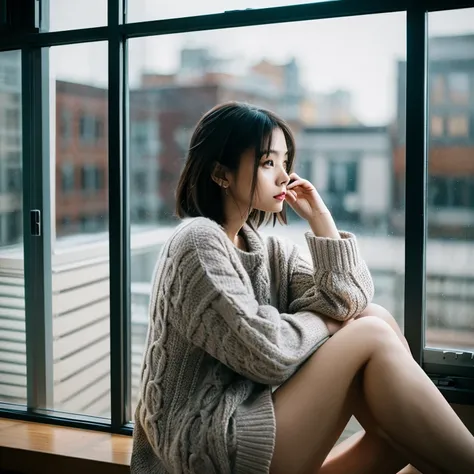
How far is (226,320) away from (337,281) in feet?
1.02

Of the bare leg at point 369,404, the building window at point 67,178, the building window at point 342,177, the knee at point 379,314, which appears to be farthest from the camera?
the building window at point 67,178

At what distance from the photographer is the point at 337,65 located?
1756 millimetres

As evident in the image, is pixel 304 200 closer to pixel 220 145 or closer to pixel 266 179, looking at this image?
pixel 266 179

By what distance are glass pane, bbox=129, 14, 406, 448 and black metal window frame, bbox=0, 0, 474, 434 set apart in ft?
0.14

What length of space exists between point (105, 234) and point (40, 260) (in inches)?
9.9

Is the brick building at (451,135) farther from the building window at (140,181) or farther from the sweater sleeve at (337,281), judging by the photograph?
the building window at (140,181)

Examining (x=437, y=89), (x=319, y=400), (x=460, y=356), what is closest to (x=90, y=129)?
(x=437, y=89)

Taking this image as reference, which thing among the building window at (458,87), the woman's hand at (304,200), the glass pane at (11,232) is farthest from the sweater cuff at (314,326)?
the glass pane at (11,232)

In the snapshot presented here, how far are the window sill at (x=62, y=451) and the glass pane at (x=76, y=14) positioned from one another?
1.31 m

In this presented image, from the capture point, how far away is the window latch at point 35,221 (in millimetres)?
2086

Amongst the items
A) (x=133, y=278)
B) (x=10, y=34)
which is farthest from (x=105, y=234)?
(x=10, y=34)

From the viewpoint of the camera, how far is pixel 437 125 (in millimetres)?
1674

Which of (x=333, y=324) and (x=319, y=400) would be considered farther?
(x=333, y=324)

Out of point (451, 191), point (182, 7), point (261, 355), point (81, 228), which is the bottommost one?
point (261, 355)
